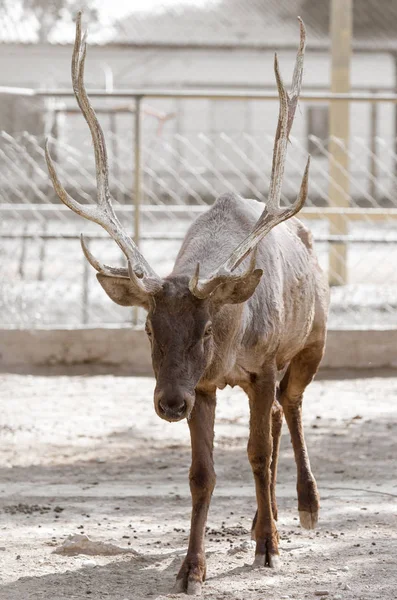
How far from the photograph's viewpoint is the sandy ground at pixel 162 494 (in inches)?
186

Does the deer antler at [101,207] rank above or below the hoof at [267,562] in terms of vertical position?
above

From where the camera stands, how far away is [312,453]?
7.08 m

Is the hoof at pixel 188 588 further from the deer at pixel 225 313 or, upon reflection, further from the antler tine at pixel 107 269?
the antler tine at pixel 107 269

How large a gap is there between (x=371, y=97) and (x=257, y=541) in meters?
5.48

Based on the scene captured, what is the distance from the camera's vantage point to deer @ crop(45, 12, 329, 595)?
444 cm

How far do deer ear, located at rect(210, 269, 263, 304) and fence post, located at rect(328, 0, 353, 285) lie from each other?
568 centimetres

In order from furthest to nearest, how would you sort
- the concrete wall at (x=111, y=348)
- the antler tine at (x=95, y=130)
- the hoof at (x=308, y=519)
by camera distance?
1. the concrete wall at (x=111, y=348)
2. the hoof at (x=308, y=519)
3. the antler tine at (x=95, y=130)

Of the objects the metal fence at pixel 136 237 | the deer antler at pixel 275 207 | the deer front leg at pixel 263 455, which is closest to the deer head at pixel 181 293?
the deer antler at pixel 275 207

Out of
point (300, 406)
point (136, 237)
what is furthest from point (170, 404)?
point (136, 237)

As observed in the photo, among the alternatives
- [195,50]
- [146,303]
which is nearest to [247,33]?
[195,50]

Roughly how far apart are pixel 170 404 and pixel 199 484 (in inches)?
28.1

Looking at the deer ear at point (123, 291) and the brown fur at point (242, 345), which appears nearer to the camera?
the brown fur at point (242, 345)

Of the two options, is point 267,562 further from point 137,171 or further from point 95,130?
point 137,171

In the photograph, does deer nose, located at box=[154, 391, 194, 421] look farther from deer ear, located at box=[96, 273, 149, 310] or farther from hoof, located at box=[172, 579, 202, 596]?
hoof, located at box=[172, 579, 202, 596]
